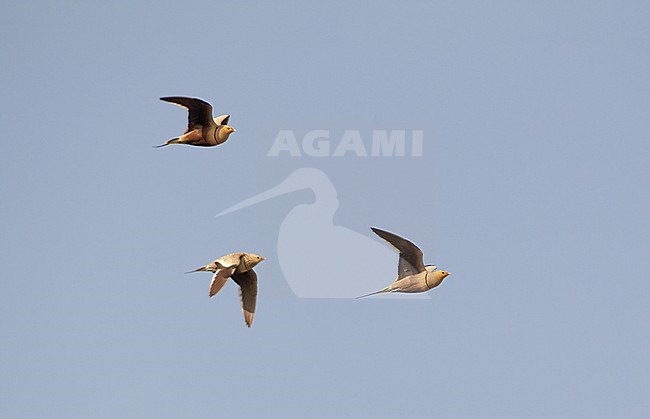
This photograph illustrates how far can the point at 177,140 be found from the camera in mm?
21531

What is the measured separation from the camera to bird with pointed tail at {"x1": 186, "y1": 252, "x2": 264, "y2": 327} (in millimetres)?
20625

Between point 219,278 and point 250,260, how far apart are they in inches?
48.5

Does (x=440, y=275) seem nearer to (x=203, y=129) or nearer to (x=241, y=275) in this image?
(x=241, y=275)

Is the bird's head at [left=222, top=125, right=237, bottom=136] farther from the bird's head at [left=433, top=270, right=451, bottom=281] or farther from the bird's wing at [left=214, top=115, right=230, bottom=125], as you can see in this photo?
the bird's head at [left=433, top=270, right=451, bottom=281]

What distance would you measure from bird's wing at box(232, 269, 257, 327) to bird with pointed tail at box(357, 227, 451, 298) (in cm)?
201

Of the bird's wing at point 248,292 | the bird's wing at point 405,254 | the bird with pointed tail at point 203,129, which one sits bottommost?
the bird's wing at point 248,292

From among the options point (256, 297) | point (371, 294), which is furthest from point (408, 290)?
point (256, 297)

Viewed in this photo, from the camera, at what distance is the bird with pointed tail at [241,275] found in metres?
A: 20.6

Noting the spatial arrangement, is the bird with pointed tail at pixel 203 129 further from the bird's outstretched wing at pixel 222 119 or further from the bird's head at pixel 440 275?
the bird's head at pixel 440 275

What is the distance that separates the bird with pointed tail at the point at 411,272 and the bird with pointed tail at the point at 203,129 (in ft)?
9.44

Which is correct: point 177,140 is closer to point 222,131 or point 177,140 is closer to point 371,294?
point 222,131

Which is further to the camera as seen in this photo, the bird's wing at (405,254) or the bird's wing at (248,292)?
the bird's wing at (248,292)

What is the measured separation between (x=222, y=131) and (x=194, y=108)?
1.93 ft

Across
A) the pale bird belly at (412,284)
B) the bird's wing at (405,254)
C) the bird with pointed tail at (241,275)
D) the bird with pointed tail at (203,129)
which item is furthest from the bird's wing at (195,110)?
the pale bird belly at (412,284)
